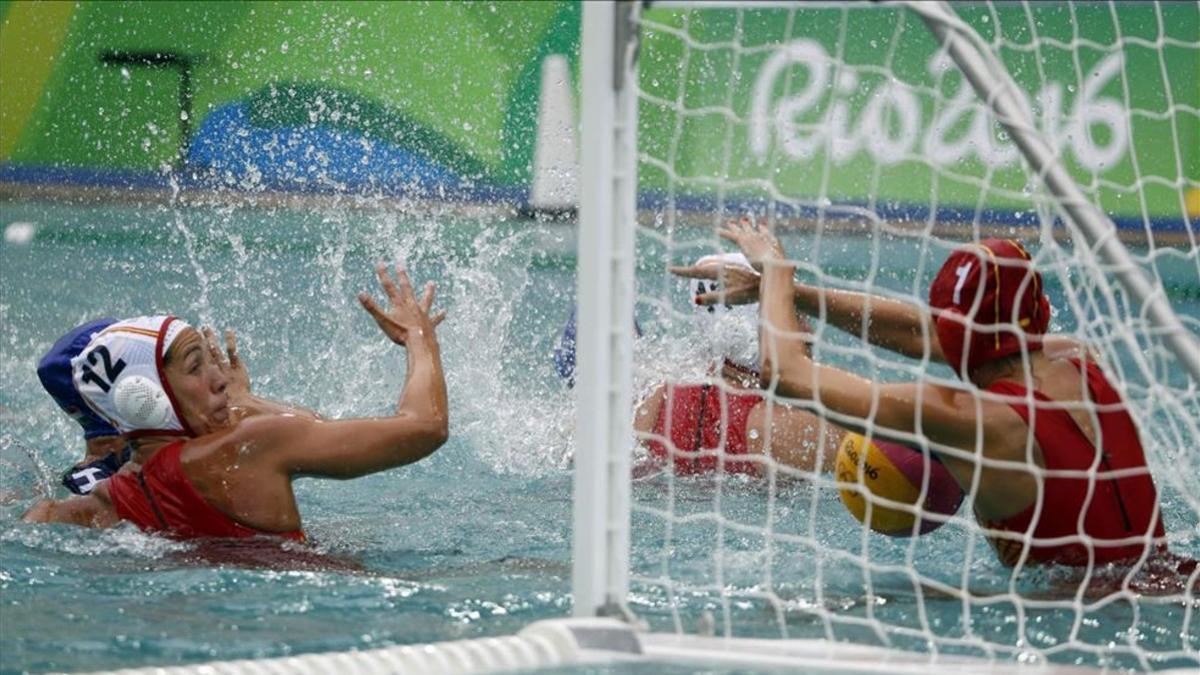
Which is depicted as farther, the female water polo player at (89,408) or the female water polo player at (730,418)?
the female water polo player at (730,418)

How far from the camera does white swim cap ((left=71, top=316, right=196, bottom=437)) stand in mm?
3936

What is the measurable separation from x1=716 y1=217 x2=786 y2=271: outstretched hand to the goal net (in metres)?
0.13

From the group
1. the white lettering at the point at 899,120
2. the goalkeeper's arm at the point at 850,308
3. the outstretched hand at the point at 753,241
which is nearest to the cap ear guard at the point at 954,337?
the goalkeeper's arm at the point at 850,308

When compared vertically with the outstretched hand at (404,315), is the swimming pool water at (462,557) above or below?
below

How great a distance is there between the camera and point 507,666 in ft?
9.21

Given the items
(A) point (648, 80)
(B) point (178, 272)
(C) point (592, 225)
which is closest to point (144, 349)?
(C) point (592, 225)

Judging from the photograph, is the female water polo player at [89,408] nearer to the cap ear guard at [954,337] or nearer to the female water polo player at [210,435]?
the female water polo player at [210,435]

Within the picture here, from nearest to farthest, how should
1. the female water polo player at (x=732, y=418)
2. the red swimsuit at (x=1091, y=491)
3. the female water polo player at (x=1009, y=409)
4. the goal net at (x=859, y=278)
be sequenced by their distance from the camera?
the goal net at (x=859, y=278), the female water polo player at (x=1009, y=409), the red swimsuit at (x=1091, y=491), the female water polo player at (x=732, y=418)

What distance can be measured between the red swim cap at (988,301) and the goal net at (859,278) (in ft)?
0.36

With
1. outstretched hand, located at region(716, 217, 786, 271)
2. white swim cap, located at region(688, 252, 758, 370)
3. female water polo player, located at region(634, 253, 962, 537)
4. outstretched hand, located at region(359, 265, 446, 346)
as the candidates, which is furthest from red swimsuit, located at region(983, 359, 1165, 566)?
white swim cap, located at region(688, 252, 758, 370)

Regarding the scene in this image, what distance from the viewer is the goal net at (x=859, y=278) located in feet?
9.81

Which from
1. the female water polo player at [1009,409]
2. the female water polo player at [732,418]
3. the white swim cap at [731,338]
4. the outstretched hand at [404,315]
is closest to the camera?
the female water polo player at [1009,409]

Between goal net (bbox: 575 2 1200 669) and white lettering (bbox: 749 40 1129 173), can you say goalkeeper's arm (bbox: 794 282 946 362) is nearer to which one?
goal net (bbox: 575 2 1200 669)

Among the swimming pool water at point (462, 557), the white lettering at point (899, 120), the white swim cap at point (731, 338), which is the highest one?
the white lettering at point (899, 120)
